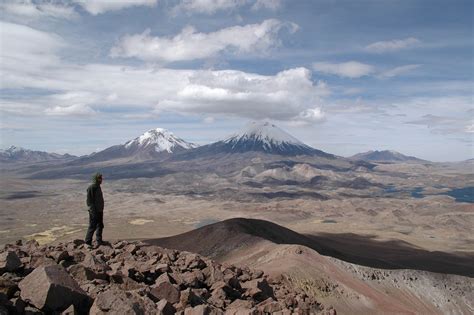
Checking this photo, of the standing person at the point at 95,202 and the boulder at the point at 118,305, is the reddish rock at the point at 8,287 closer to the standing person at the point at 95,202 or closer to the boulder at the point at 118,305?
the boulder at the point at 118,305

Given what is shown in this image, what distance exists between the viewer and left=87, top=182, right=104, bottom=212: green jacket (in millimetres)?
17094

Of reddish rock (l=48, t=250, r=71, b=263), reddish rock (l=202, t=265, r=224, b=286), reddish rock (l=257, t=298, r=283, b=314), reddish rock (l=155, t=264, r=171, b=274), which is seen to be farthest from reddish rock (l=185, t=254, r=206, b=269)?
reddish rock (l=48, t=250, r=71, b=263)

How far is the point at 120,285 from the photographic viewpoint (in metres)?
12.0

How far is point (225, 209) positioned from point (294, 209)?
26.3 meters

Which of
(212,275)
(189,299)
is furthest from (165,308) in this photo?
(212,275)

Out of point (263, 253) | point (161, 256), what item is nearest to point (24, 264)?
point (161, 256)

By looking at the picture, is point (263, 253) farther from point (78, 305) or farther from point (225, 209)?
point (225, 209)

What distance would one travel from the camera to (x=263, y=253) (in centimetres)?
3641

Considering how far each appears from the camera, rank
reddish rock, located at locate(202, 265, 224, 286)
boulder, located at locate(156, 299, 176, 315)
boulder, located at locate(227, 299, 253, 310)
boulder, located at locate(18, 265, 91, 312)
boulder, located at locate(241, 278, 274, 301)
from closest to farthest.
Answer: boulder, located at locate(18, 265, 91, 312)
boulder, located at locate(156, 299, 176, 315)
boulder, located at locate(227, 299, 253, 310)
reddish rock, located at locate(202, 265, 224, 286)
boulder, located at locate(241, 278, 274, 301)

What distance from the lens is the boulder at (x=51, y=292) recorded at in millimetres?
9781

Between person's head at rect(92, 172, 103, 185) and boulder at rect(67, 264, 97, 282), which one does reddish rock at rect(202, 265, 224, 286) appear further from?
person's head at rect(92, 172, 103, 185)

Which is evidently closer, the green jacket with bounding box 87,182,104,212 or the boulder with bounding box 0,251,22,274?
the boulder with bounding box 0,251,22,274

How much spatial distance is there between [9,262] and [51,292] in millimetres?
2927

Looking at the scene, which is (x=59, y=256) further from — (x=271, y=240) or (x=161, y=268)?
(x=271, y=240)
